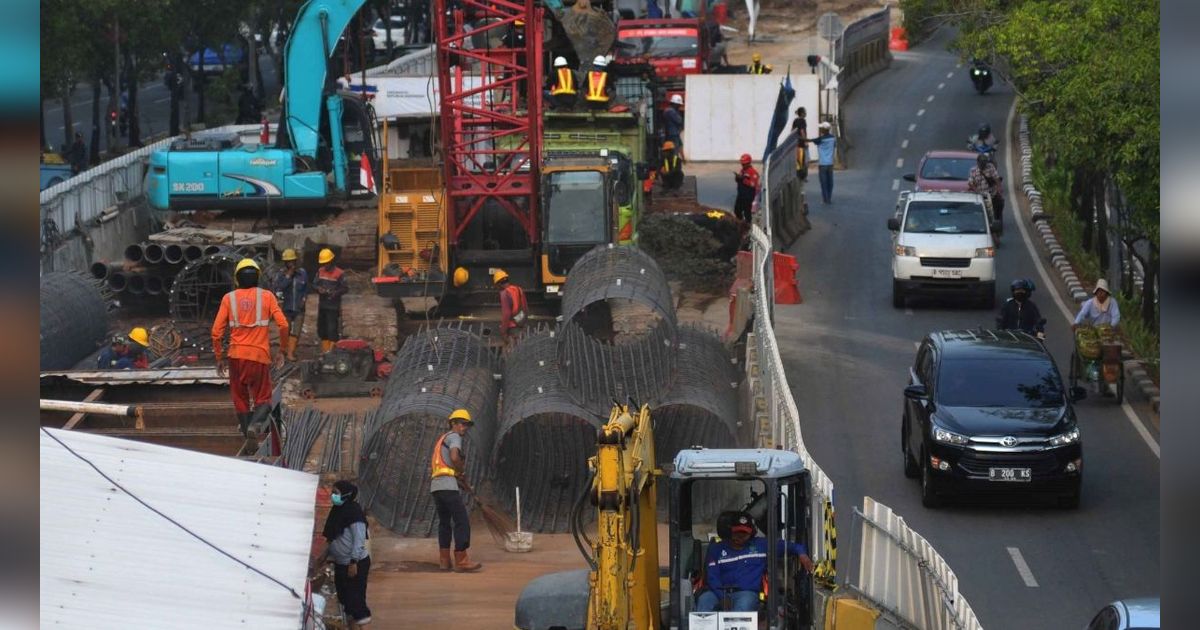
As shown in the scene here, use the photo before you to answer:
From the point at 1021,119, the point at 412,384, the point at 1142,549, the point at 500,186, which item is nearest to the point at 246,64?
the point at 1021,119


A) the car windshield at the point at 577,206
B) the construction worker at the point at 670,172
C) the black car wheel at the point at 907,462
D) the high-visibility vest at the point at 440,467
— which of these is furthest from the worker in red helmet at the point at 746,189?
the high-visibility vest at the point at 440,467

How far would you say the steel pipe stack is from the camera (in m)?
24.9

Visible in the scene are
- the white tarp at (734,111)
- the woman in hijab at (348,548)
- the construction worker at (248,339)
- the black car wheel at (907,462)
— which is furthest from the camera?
the white tarp at (734,111)

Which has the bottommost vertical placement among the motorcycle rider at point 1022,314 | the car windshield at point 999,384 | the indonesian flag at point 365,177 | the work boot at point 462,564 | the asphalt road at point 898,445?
the work boot at point 462,564

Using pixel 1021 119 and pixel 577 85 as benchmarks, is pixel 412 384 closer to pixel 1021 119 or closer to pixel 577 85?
pixel 577 85

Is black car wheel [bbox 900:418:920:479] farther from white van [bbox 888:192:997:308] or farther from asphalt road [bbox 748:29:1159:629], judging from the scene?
white van [bbox 888:192:997:308]

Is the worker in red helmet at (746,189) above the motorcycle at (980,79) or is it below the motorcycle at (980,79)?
below

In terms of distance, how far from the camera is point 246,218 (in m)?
33.6

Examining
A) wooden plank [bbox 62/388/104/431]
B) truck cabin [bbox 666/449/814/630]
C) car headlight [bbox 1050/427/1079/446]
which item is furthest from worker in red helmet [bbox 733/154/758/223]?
truck cabin [bbox 666/449/814/630]

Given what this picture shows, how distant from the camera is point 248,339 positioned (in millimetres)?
15695

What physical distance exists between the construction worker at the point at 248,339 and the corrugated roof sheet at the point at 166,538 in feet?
10.7

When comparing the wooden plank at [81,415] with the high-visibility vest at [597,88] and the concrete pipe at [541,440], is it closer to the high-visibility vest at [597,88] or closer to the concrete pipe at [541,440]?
the concrete pipe at [541,440]

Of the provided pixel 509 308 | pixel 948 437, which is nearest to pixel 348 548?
pixel 948 437

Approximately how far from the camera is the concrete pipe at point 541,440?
19.4 meters
